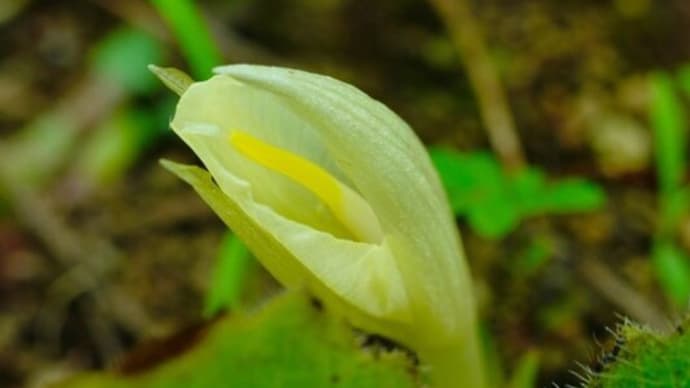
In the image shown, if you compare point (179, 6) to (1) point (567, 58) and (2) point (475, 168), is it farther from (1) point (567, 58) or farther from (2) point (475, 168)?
(1) point (567, 58)

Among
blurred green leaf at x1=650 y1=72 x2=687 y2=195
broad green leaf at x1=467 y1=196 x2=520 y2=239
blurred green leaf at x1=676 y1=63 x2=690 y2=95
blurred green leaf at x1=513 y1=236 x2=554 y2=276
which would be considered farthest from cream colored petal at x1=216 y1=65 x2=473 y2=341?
blurred green leaf at x1=676 y1=63 x2=690 y2=95

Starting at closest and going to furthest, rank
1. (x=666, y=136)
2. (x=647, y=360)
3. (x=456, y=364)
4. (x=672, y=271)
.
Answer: (x=647, y=360) < (x=456, y=364) < (x=672, y=271) < (x=666, y=136)

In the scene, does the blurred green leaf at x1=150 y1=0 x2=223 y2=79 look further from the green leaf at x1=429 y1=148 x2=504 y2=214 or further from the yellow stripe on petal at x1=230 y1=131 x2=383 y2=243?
the yellow stripe on petal at x1=230 y1=131 x2=383 y2=243

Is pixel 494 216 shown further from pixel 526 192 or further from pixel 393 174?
pixel 393 174

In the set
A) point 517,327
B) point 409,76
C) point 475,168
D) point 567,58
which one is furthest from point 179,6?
point 567,58

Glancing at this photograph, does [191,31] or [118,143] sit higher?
[191,31]

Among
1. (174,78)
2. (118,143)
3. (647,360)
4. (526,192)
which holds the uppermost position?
(174,78)

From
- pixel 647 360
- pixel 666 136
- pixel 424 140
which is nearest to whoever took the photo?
→ pixel 647 360

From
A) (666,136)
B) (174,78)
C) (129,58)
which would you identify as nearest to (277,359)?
(174,78)
